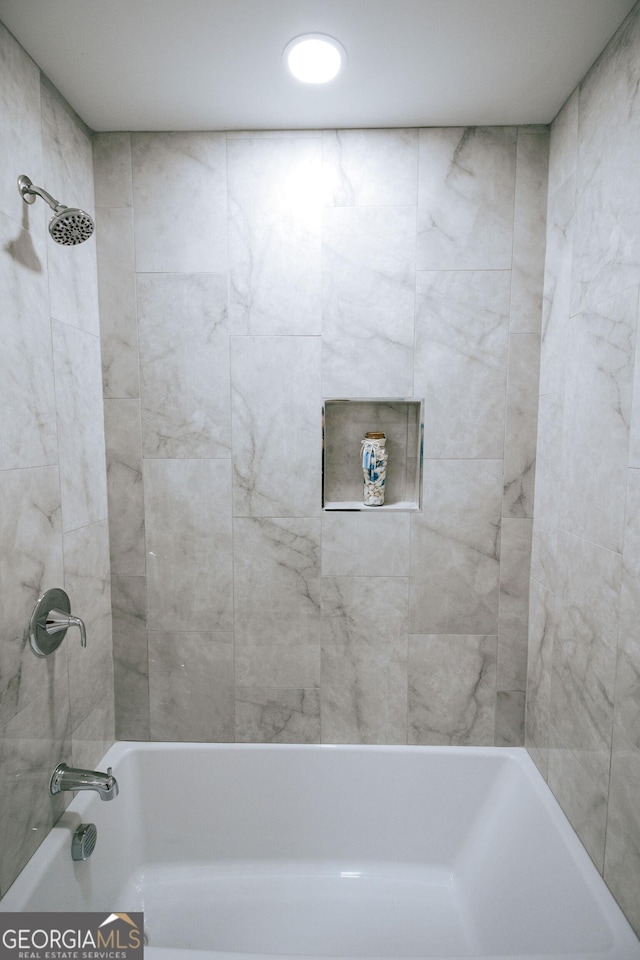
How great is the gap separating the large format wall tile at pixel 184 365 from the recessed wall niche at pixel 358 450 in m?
0.35

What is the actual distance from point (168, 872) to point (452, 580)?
1.33 m

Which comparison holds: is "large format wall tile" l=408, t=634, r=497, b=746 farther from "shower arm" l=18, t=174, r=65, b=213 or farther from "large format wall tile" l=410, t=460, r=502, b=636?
"shower arm" l=18, t=174, r=65, b=213

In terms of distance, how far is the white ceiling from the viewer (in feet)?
3.62

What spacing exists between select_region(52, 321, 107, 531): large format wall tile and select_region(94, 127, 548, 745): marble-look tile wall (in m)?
0.05

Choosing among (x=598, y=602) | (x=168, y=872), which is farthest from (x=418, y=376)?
(x=168, y=872)

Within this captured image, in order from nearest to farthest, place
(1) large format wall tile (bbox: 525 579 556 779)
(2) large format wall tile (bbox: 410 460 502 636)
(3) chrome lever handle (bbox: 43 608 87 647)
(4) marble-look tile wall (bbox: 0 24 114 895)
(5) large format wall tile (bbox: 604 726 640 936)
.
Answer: (5) large format wall tile (bbox: 604 726 640 936) < (4) marble-look tile wall (bbox: 0 24 114 895) < (3) chrome lever handle (bbox: 43 608 87 647) < (1) large format wall tile (bbox: 525 579 556 779) < (2) large format wall tile (bbox: 410 460 502 636)

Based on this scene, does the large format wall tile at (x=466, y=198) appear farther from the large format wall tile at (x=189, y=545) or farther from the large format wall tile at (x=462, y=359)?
the large format wall tile at (x=189, y=545)

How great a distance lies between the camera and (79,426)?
4.86 ft

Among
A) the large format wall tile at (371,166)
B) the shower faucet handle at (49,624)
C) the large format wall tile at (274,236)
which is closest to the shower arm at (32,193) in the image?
the large format wall tile at (274,236)

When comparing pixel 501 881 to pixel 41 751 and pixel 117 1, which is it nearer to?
pixel 41 751

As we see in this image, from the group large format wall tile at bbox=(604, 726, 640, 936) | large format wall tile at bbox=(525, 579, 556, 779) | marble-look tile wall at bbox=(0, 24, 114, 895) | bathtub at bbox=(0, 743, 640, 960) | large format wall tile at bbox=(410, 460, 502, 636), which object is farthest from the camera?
large format wall tile at bbox=(410, 460, 502, 636)

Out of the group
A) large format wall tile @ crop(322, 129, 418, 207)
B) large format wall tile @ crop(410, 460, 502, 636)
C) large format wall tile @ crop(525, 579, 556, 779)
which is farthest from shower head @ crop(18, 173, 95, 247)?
large format wall tile @ crop(525, 579, 556, 779)

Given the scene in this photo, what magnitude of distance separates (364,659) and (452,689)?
313mm

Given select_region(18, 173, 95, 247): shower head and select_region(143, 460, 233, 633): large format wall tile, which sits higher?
select_region(18, 173, 95, 247): shower head
